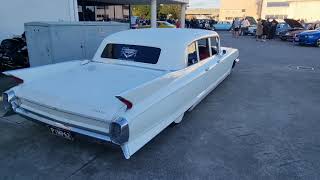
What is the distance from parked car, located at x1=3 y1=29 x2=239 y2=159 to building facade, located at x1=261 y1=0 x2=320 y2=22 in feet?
170

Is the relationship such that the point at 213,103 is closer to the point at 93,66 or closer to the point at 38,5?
the point at 93,66

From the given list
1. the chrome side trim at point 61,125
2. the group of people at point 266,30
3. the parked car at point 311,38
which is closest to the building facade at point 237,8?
the group of people at point 266,30

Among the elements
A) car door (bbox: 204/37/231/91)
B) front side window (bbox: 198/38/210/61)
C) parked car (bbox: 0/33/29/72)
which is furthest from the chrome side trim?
parked car (bbox: 0/33/29/72)

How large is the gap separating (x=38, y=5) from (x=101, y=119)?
783 centimetres

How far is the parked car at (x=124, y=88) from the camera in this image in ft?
10.2

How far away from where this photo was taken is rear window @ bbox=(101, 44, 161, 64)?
4.59 m

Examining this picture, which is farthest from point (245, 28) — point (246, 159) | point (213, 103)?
point (246, 159)

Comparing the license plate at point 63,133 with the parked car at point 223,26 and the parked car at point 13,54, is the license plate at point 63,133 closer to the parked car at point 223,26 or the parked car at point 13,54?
the parked car at point 13,54

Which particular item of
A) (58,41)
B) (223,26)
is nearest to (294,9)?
(223,26)

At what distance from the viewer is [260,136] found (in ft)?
13.9

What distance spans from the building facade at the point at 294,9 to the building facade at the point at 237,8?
326 inches

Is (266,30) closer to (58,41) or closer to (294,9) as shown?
(58,41)

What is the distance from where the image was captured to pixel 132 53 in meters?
4.77

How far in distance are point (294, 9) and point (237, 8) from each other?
18.9m
